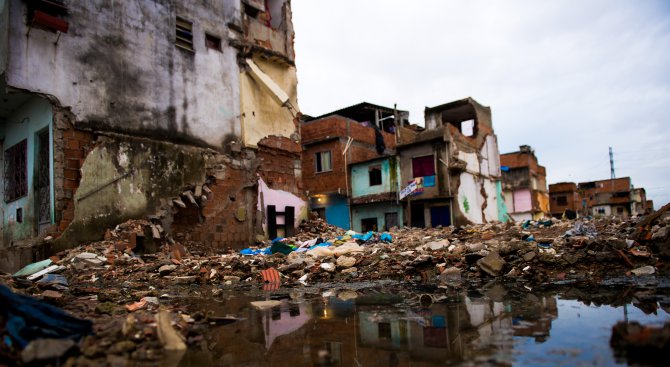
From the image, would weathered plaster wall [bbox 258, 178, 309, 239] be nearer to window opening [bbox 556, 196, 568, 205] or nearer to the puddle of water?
the puddle of water

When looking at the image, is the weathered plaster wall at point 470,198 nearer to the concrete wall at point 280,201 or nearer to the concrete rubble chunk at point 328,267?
the concrete wall at point 280,201

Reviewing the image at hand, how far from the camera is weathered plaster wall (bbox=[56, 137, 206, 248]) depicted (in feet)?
27.5

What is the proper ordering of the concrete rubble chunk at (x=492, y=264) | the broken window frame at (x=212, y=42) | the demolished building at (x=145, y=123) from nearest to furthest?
the concrete rubble chunk at (x=492, y=264)
the demolished building at (x=145, y=123)
the broken window frame at (x=212, y=42)

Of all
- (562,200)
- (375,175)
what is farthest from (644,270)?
(562,200)

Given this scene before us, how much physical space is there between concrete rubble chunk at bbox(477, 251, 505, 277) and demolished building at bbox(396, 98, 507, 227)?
15655mm

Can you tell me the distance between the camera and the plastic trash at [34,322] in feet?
7.34

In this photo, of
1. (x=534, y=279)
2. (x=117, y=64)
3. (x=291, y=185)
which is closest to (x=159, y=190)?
(x=117, y=64)

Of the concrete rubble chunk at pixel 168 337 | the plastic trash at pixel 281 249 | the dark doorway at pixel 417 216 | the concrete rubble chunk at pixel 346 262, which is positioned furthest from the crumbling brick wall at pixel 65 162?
the dark doorway at pixel 417 216

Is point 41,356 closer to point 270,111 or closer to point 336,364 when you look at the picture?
point 336,364

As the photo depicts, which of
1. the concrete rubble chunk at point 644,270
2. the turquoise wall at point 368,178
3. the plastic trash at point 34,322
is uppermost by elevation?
the turquoise wall at point 368,178

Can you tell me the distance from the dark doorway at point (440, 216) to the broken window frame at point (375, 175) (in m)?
3.43

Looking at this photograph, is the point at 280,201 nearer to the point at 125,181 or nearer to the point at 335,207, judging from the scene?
the point at 125,181

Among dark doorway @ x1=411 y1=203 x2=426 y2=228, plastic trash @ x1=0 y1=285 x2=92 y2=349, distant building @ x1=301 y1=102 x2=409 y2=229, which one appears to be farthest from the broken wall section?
plastic trash @ x1=0 y1=285 x2=92 y2=349

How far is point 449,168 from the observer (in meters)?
20.8
